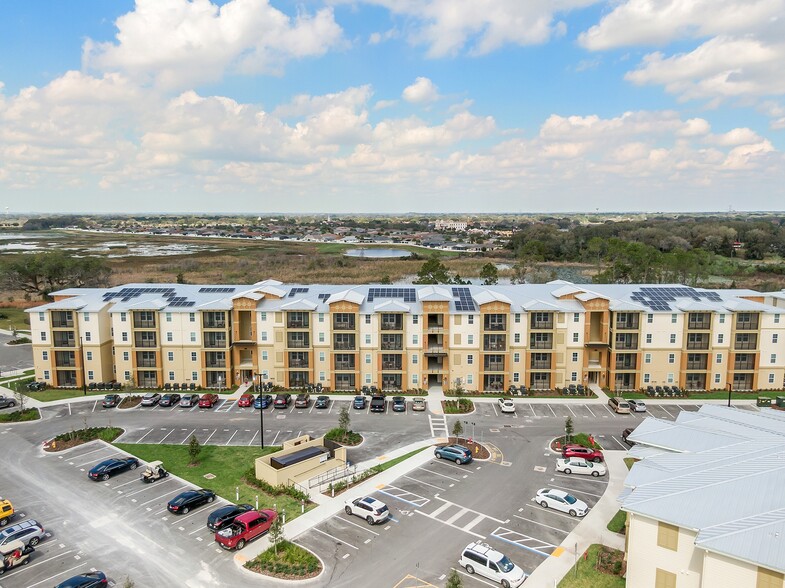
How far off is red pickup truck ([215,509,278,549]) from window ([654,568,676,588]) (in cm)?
1936

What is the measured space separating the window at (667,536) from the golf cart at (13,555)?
30.2m

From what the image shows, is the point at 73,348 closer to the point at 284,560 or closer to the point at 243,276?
the point at 284,560

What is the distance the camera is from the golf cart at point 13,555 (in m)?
26.1

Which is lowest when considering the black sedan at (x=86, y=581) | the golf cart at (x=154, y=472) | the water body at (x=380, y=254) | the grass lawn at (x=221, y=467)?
the grass lawn at (x=221, y=467)

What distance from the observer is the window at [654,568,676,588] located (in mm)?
22516

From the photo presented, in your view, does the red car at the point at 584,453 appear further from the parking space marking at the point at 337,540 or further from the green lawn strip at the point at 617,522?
the parking space marking at the point at 337,540

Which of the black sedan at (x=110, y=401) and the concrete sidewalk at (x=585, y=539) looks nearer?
the concrete sidewalk at (x=585, y=539)

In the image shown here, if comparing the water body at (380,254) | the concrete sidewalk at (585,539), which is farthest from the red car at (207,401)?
the water body at (380,254)

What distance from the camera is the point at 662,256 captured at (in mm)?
103750

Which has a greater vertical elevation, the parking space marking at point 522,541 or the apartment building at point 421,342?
the apartment building at point 421,342

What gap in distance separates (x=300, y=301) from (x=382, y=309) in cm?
887

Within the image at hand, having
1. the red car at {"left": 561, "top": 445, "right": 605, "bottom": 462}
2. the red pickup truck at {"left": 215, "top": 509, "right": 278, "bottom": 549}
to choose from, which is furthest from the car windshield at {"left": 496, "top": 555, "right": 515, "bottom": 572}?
the red car at {"left": 561, "top": 445, "right": 605, "bottom": 462}

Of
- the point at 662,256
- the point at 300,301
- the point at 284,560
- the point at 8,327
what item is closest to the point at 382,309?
the point at 300,301

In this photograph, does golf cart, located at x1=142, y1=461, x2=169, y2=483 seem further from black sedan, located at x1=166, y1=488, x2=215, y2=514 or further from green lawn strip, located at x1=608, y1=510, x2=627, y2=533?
green lawn strip, located at x1=608, y1=510, x2=627, y2=533
